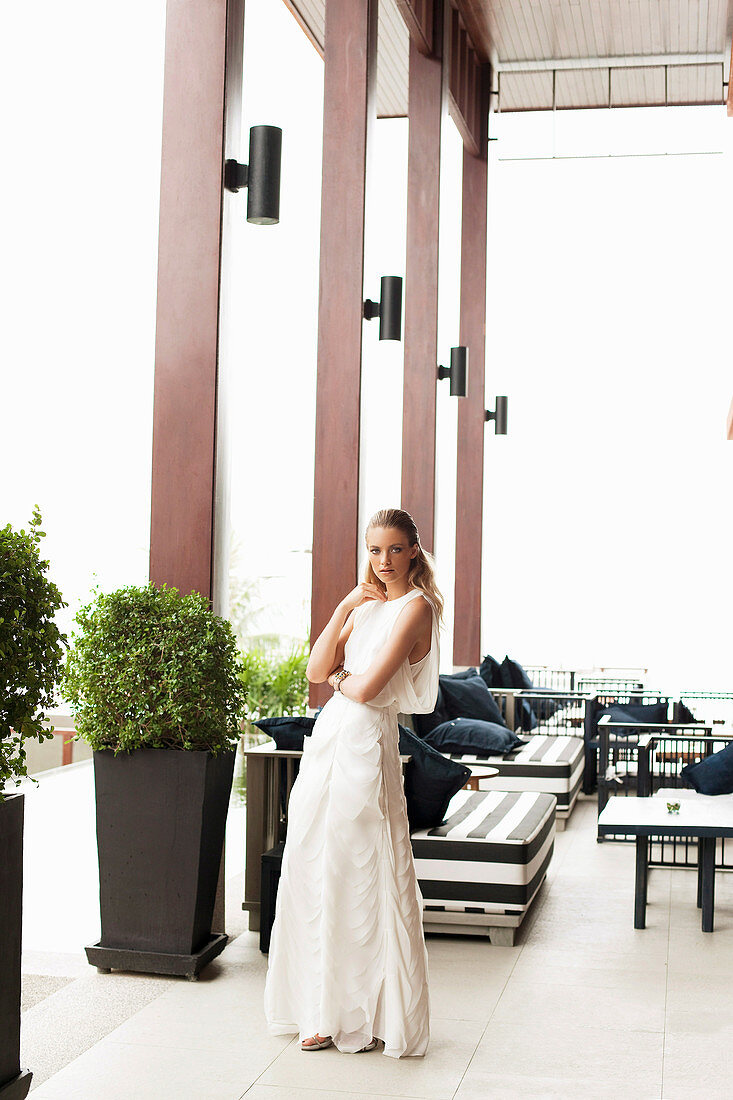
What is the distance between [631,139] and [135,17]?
8128 mm

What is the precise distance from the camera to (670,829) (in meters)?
4.71

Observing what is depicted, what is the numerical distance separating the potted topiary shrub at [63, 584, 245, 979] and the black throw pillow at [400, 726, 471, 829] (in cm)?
97

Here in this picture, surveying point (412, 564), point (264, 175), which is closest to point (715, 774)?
point (412, 564)

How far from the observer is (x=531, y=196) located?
12891mm

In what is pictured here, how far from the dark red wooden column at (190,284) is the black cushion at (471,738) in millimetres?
3303

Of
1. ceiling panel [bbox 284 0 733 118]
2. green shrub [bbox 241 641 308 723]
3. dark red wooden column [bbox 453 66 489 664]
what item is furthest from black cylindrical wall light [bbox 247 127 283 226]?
dark red wooden column [bbox 453 66 489 664]

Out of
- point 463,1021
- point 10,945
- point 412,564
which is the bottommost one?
point 463,1021

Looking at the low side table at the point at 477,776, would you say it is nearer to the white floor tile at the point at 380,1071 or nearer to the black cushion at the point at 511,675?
the black cushion at the point at 511,675

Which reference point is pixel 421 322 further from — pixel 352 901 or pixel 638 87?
pixel 352 901

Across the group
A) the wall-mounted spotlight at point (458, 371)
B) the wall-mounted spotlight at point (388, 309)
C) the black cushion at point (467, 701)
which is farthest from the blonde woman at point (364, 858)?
the wall-mounted spotlight at point (458, 371)

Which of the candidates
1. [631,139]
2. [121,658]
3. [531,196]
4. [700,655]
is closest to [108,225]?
[531,196]

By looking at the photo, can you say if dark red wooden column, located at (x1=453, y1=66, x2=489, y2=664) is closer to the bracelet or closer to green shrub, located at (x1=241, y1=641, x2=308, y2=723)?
green shrub, located at (x1=241, y1=641, x2=308, y2=723)

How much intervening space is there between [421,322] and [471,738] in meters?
3.02

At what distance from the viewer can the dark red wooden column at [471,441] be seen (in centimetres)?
1041
